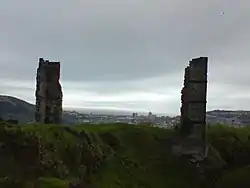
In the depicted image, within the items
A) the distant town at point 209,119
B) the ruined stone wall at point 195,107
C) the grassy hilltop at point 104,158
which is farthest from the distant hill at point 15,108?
the ruined stone wall at point 195,107

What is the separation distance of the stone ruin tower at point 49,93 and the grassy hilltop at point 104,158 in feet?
10.5

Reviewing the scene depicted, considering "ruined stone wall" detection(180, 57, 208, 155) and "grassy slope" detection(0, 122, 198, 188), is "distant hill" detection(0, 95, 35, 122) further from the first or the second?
"ruined stone wall" detection(180, 57, 208, 155)

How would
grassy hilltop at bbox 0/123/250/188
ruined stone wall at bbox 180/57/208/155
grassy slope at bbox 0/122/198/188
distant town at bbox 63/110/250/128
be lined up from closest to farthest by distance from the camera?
grassy hilltop at bbox 0/123/250/188
grassy slope at bbox 0/122/198/188
ruined stone wall at bbox 180/57/208/155
distant town at bbox 63/110/250/128

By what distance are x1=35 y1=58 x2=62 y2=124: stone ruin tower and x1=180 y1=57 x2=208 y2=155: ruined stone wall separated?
906 centimetres

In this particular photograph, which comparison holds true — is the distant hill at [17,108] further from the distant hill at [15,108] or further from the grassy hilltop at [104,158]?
the grassy hilltop at [104,158]

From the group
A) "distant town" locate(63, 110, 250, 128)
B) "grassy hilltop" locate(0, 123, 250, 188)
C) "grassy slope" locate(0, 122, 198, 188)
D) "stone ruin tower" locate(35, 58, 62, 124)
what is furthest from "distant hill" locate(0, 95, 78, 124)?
"grassy slope" locate(0, 122, 198, 188)

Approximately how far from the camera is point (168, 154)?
1475 inches

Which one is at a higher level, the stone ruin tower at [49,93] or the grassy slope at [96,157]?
the stone ruin tower at [49,93]

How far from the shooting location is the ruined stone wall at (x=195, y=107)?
37.3m

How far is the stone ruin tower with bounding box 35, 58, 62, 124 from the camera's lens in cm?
3944

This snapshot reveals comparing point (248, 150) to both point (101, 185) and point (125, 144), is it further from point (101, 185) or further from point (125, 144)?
point (101, 185)

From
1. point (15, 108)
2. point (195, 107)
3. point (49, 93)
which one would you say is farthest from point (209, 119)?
point (49, 93)

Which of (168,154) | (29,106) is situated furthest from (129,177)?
(29,106)

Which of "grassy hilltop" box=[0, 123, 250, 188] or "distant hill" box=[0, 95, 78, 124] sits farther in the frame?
"distant hill" box=[0, 95, 78, 124]
